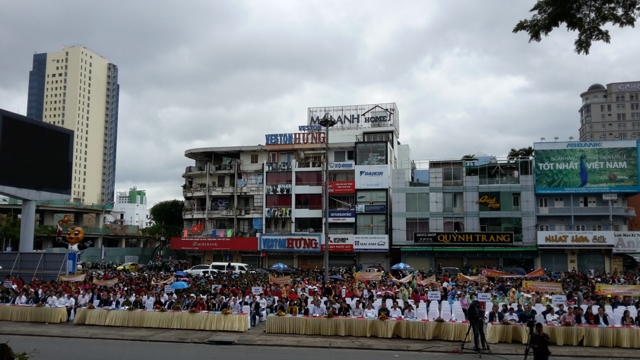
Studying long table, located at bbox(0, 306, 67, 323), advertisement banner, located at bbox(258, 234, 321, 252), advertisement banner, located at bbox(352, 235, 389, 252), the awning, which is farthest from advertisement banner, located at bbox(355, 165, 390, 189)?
long table, located at bbox(0, 306, 67, 323)

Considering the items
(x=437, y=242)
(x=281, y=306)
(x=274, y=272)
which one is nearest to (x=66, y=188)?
(x=274, y=272)

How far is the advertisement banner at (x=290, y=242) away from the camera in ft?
178

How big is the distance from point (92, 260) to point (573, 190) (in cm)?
5403

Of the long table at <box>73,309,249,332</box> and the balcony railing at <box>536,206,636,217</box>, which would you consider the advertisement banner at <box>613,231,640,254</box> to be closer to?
the balcony railing at <box>536,206,636,217</box>

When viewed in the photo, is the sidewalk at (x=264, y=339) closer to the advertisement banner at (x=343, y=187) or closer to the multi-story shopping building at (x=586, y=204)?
the advertisement banner at (x=343, y=187)

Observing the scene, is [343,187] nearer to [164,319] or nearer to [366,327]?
[164,319]

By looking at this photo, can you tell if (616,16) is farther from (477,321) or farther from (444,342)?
(444,342)

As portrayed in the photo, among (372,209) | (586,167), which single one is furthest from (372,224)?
(586,167)

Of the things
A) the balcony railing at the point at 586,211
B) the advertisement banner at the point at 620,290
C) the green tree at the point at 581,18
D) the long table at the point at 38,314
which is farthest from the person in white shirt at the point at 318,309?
the balcony railing at the point at 586,211

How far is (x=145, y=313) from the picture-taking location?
68.1 feet

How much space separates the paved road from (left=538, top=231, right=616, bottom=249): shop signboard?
36.1 m

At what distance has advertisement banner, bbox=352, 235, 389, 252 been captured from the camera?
172 ft

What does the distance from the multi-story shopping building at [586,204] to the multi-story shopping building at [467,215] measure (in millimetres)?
1552

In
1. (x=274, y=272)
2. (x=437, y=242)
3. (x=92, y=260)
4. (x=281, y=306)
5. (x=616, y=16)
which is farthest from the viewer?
(x=92, y=260)
